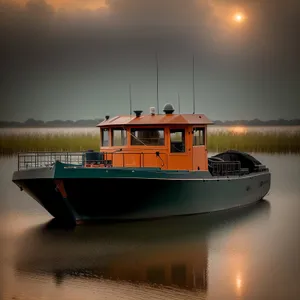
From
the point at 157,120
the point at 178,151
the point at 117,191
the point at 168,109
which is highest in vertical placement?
the point at 168,109

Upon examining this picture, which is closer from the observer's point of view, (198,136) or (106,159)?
(106,159)

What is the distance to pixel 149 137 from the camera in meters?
14.7

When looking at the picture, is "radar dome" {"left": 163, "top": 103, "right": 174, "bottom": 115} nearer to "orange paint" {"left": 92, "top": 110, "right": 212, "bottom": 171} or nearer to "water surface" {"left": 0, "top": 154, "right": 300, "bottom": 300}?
"orange paint" {"left": 92, "top": 110, "right": 212, "bottom": 171}

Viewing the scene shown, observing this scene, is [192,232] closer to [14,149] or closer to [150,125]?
[150,125]

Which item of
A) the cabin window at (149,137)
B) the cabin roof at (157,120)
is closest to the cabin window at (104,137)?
the cabin roof at (157,120)

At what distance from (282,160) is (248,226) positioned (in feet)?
59.1

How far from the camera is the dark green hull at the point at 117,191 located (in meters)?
13.3

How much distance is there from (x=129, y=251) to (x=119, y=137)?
10.6 feet

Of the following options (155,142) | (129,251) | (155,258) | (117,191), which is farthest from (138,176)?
(155,258)

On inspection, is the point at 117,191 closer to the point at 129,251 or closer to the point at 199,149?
the point at 129,251

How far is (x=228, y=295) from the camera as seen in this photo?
32.9 feet

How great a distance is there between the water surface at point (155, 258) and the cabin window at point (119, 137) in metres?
1.68

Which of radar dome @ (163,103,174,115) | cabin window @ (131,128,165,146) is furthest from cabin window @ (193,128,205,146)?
cabin window @ (131,128,165,146)

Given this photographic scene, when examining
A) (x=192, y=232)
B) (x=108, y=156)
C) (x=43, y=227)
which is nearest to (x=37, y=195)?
(x=43, y=227)
